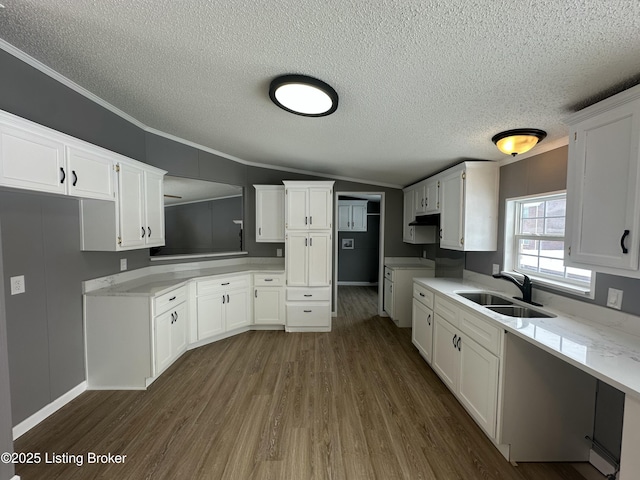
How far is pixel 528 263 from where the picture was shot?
→ 245cm

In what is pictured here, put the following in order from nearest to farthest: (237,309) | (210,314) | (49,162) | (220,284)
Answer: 1. (49,162)
2. (210,314)
3. (220,284)
4. (237,309)

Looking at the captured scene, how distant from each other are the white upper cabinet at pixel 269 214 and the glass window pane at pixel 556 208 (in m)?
3.13

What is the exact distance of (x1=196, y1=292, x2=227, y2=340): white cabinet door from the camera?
3230mm

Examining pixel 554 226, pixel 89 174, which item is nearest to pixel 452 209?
pixel 554 226

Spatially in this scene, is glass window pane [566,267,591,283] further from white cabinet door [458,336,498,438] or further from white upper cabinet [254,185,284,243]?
white upper cabinet [254,185,284,243]

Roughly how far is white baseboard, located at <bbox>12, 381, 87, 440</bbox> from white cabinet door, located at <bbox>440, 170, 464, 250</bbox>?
3876 millimetres

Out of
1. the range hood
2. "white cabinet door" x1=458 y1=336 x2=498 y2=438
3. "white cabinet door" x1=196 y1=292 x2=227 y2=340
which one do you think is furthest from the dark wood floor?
the range hood

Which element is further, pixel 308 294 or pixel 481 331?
pixel 308 294

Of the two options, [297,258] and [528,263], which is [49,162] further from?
[528,263]

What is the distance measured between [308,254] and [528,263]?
8.25ft

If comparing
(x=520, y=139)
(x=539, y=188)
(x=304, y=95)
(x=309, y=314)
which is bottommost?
(x=309, y=314)

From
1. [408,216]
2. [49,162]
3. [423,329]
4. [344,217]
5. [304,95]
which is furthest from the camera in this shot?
[344,217]

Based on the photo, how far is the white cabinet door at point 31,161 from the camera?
1.43 meters

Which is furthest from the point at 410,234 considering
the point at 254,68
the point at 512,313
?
the point at 254,68
